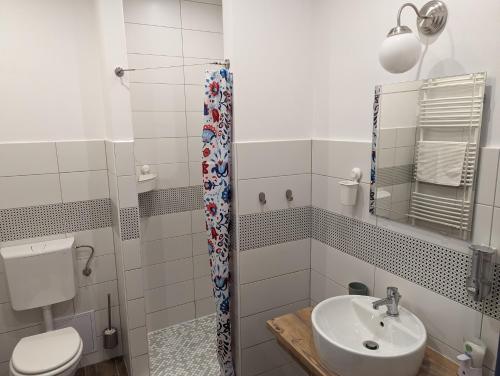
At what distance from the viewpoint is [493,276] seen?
1.19 m

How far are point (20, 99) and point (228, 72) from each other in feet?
4.35

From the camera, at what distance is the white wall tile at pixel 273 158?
6.05ft

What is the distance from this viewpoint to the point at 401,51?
121 cm

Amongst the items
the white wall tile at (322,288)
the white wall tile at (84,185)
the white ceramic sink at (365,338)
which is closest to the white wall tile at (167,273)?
the white wall tile at (84,185)

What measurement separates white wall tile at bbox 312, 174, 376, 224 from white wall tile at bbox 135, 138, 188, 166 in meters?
1.16

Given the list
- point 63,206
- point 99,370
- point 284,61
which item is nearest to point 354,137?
point 284,61

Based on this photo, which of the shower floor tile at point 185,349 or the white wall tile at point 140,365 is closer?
the white wall tile at point 140,365

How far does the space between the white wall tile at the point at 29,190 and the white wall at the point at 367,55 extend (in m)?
1.70

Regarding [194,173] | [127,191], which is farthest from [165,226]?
[127,191]

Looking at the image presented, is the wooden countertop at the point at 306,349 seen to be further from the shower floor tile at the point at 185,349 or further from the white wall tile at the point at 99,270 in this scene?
the white wall tile at the point at 99,270

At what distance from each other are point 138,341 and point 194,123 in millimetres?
1637

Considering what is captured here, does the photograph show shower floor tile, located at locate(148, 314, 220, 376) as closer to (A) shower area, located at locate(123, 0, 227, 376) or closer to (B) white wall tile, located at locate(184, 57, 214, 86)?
(A) shower area, located at locate(123, 0, 227, 376)

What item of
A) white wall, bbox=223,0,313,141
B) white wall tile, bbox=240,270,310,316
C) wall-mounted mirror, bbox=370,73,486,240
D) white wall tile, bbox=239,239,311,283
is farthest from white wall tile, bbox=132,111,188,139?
wall-mounted mirror, bbox=370,73,486,240

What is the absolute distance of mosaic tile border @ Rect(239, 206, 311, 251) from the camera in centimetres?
191
